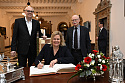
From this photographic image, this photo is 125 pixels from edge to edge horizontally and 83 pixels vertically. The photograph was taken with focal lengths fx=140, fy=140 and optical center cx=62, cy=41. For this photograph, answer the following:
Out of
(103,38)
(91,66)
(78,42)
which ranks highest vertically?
(103,38)

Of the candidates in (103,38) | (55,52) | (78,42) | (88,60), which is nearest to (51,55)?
(55,52)

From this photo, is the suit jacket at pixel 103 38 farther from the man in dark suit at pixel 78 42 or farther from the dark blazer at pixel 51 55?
the dark blazer at pixel 51 55

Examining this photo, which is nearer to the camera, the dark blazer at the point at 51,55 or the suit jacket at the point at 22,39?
the dark blazer at the point at 51,55

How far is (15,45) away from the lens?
2.70 m

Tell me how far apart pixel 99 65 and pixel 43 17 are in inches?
825

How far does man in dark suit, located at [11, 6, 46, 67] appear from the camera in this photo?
2.70 meters

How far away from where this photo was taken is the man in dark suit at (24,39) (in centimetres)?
270

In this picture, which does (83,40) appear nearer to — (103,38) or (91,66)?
(91,66)

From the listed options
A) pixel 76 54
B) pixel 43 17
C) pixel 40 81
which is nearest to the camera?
pixel 40 81

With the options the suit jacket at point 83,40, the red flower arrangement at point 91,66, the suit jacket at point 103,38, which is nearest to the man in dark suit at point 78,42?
the suit jacket at point 83,40

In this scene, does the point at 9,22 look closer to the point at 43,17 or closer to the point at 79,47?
the point at 43,17

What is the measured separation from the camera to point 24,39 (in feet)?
8.88

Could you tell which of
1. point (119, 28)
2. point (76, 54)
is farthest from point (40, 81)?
point (119, 28)

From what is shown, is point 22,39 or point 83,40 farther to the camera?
point 83,40
